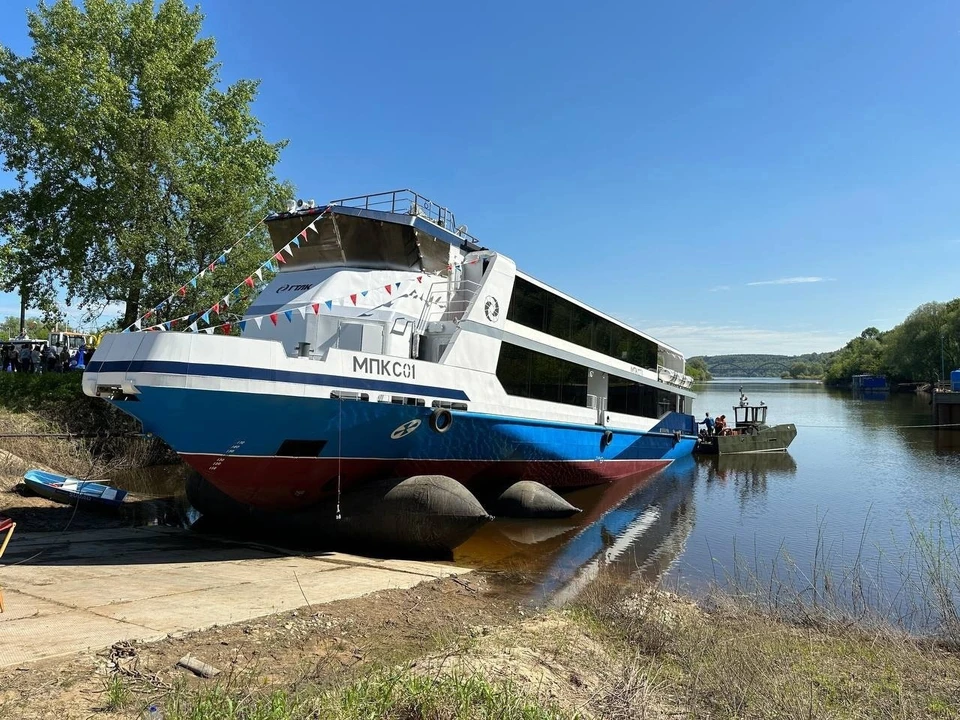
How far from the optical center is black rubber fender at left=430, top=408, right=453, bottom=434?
11516 mm

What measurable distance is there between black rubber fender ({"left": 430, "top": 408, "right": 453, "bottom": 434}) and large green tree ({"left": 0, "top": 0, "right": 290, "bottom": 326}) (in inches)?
558

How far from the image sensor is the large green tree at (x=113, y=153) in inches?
795

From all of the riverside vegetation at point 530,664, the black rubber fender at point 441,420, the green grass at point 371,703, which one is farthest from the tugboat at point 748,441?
the green grass at point 371,703

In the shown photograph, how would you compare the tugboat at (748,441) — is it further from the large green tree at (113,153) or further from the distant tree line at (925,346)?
the distant tree line at (925,346)

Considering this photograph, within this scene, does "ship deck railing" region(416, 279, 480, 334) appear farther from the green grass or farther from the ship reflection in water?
the green grass

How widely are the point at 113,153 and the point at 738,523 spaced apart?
2237 centimetres

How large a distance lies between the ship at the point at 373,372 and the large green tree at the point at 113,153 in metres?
10.1

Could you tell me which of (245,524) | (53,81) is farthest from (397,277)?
(53,81)

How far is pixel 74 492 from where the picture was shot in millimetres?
12633

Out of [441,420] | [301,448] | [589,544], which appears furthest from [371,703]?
[589,544]

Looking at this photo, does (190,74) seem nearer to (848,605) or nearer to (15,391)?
(15,391)

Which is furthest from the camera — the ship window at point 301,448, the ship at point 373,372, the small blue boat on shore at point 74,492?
the small blue boat on shore at point 74,492

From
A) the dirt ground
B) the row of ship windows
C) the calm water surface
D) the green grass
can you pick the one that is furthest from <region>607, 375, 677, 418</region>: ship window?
the green grass

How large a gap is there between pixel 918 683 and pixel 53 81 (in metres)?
25.1
